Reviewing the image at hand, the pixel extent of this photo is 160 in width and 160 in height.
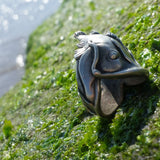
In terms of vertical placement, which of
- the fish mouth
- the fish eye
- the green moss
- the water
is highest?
the fish eye

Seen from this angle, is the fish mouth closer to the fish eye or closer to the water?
the fish eye

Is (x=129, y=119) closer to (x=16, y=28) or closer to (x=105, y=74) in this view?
(x=105, y=74)

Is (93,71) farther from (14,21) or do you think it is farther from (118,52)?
(14,21)

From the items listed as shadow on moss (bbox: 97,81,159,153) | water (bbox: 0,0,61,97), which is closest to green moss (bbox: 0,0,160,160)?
shadow on moss (bbox: 97,81,159,153)

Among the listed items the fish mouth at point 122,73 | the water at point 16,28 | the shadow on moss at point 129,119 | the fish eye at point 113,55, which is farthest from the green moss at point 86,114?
the water at point 16,28

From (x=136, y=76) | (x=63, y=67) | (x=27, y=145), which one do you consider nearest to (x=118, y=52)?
(x=136, y=76)

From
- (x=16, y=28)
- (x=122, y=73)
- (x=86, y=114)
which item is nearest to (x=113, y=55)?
(x=122, y=73)
